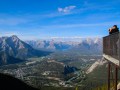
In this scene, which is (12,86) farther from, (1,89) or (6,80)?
(1,89)

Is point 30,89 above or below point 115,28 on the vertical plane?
below

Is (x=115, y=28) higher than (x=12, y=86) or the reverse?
higher

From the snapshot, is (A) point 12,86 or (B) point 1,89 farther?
(A) point 12,86

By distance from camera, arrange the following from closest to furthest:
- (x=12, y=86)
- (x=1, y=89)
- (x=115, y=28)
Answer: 1. (x=115, y=28)
2. (x=1, y=89)
3. (x=12, y=86)

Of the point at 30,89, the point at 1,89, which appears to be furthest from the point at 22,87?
the point at 1,89

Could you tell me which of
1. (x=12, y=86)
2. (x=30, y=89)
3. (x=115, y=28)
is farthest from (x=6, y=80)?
(x=115, y=28)

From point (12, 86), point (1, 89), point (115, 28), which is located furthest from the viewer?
point (12, 86)

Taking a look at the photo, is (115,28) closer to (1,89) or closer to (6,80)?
(1,89)

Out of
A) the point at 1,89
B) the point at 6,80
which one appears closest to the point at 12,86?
the point at 6,80

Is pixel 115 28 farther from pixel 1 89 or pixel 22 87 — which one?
pixel 22 87
